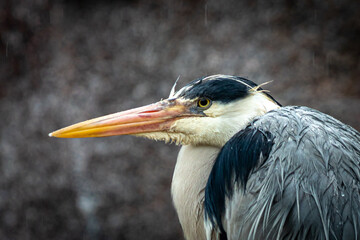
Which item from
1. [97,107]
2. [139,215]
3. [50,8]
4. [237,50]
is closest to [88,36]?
[50,8]

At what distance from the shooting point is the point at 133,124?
1716 mm

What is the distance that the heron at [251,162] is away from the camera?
1.39 meters

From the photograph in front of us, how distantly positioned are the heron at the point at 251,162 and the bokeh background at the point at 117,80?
1687 millimetres

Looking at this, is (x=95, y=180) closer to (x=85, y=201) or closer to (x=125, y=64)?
(x=85, y=201)

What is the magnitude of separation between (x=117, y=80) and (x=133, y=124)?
6.22ft

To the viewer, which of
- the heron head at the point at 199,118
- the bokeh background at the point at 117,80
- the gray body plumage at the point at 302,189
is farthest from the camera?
the bokeh background at the point at 117,80

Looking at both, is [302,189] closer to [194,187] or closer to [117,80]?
[194,187]

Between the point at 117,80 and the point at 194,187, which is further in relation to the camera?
the point at 117,80

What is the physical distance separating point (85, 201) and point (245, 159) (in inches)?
91.6

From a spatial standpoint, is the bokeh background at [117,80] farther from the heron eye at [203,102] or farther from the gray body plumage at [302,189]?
the gray body plumage at [302,189]

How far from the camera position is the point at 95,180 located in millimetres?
3479

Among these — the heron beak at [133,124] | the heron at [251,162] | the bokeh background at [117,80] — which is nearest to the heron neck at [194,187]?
the heron at [251,162]

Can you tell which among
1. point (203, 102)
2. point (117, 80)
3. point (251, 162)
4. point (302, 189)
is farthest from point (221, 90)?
point (117, 80)

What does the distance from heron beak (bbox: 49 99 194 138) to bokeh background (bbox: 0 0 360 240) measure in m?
1.73
